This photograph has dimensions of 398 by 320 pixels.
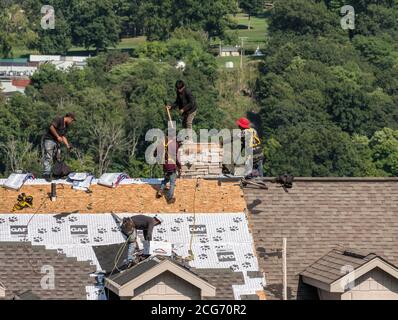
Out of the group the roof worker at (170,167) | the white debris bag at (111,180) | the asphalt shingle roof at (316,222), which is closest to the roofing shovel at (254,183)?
the asphalt shingle roof at (316,222)

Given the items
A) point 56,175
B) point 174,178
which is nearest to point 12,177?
point 56,175

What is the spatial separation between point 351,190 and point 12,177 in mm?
10276

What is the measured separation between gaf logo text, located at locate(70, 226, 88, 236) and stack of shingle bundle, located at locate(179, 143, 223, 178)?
527 centimetres

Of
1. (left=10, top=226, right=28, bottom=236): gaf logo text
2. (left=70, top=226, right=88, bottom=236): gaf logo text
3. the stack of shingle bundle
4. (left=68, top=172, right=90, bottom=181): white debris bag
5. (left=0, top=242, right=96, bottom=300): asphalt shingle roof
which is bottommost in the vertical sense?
the stack of shingle bundle

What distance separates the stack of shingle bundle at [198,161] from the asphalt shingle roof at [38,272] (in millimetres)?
7478

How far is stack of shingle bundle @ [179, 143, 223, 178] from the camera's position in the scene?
187 feet

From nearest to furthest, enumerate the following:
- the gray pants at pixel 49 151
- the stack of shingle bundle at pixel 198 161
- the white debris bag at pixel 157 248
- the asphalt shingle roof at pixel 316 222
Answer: the white debris bag at pixel 157 248 < the asphalt shingle roof at pixel 316 222 < the stack of shingle bundle at pixel 198 161 < the gray pants at pixel 49 151

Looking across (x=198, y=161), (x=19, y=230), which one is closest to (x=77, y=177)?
(x=19, y=230)

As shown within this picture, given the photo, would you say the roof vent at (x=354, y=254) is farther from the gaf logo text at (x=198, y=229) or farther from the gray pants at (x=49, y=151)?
the gray pants at (x=49, y=151)

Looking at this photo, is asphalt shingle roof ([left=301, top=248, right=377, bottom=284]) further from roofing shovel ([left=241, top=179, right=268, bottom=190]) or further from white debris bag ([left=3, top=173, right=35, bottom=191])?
white debris bag ([left=3, top=173, right=35, bottom=191])

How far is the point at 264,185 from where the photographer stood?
180ft

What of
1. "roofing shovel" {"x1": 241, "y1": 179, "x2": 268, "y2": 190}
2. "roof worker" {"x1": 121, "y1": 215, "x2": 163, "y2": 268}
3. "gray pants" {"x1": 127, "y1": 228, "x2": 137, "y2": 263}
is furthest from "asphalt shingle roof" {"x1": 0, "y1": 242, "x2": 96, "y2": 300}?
"roofing shovel" {"x1": 241, "y1": 179, "x2": 268, "y2": 190}

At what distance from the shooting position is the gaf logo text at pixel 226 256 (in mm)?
50812
